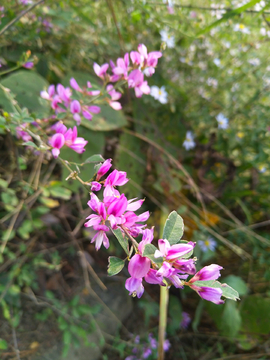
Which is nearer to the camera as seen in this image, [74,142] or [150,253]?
[150,253]

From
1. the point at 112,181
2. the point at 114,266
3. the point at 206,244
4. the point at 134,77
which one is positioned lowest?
the point at 114,266

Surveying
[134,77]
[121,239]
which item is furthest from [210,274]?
[134,77]

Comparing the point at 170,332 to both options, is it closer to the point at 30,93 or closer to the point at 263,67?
the point at 30,93

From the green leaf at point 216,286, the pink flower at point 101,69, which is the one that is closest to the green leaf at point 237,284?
the green leaf at point 216,286

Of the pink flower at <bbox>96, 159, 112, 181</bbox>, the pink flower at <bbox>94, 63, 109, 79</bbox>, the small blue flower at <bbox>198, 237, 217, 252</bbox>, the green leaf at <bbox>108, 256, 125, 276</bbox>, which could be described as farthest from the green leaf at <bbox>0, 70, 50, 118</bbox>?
the small blue flower at <bbox>198, 237, 217, 252</bbox>

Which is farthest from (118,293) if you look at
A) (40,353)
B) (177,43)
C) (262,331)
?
(177,43)

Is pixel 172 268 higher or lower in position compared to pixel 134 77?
lower

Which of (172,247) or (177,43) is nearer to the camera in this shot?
(172,247)

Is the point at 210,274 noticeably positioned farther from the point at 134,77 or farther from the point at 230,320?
the point at 230,320
